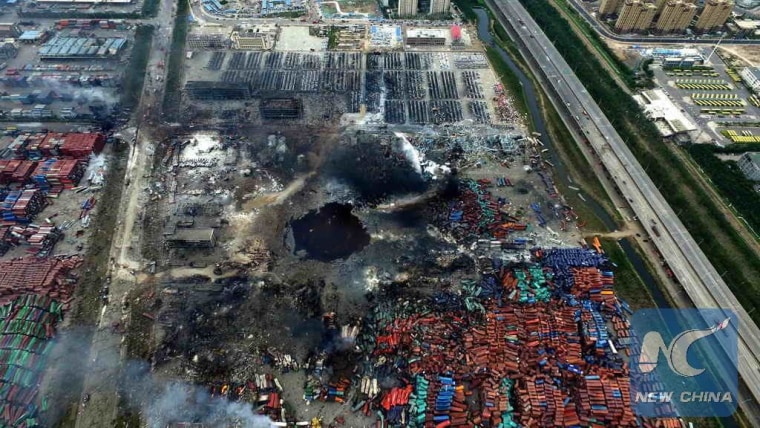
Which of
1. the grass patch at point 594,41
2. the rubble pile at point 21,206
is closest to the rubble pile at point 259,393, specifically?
the rubble pile at point 21,206

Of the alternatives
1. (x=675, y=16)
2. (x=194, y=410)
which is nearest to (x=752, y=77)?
(x=675, y=16)

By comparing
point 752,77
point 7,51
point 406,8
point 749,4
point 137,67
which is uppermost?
point 749,4

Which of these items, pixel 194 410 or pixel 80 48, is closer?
pixel 194 410

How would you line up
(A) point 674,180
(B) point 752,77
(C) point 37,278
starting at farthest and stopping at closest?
1. (B) point 752,77
2. (A) point 674,180
3. (C) point 37,278

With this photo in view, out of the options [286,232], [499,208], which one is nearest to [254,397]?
[286,232]

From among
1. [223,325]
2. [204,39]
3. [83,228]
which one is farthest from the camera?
[204,39]

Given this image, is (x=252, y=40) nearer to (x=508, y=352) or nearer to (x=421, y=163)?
(x=421, y=163)

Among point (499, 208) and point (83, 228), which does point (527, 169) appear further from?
point (83, 228)
